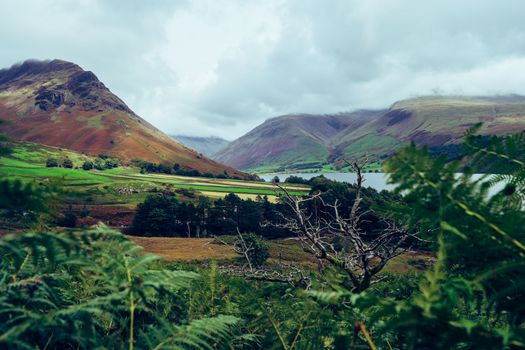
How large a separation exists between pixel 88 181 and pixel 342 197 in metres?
59.8

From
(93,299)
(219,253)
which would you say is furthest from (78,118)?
(93,299)

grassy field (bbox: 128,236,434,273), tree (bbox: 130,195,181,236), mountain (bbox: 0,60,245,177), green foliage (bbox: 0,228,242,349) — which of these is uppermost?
mountain (bbox: 0,60,245,177)

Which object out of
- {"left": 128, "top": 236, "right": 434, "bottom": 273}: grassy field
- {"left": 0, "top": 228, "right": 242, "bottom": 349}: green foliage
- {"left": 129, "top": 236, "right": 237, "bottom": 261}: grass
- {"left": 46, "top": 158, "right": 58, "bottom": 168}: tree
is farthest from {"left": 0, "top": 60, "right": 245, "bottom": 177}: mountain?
{"left": 0, "top": 228, "right": 242, "bottom": 349}: green foliage

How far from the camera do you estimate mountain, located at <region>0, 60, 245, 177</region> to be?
140000 mm

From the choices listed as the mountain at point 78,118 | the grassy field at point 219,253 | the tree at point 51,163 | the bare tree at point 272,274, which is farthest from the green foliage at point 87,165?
the bare tree at point 272,274

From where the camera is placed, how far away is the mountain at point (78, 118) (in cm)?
14000

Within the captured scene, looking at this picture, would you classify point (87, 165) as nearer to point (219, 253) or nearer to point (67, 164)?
point (67, 164)

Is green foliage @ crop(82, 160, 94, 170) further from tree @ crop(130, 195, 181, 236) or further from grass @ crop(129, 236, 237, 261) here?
grass @ crop(129, 236, 237, 261)

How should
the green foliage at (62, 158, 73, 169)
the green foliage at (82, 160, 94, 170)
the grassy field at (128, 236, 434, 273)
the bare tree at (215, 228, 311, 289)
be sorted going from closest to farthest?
the bare tree at (215, 228, 311, 289) < the grassy field at (128, 236, 434, 273) < the green foliage at (62, 158, 73, 169) < the green foliage at (82, 160, 94, 170)

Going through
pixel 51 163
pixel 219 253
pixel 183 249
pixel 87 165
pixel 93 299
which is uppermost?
pixel 51 163

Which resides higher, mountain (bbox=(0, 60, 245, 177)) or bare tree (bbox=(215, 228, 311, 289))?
mountain (bbox=(0, 60, 245, 177))

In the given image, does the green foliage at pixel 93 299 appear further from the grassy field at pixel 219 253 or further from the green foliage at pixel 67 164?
the green foliage at pixel 67 164

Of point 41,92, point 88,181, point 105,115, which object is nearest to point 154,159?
point 105,115

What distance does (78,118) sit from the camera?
158250 millimetres
